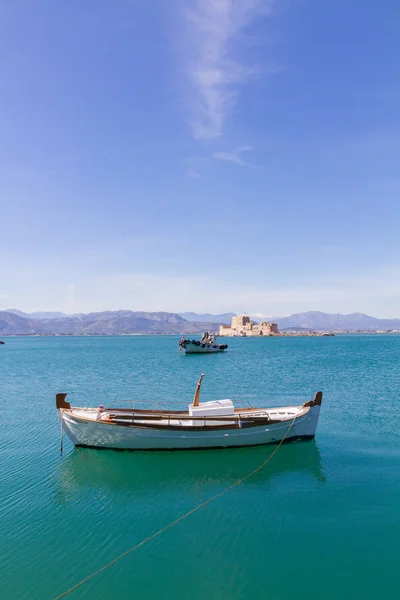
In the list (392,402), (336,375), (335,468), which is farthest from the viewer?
(336,375)

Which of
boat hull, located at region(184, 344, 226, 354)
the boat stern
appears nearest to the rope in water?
the boat stern

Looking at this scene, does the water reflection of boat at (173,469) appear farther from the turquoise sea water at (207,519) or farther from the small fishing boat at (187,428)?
the small fishing boat at (187,428)

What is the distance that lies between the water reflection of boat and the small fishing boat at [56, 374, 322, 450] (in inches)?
18.3

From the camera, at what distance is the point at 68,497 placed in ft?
49.5

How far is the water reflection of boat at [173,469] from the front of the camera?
1608 centimetres

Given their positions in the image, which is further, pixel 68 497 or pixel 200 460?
pixel 200 460

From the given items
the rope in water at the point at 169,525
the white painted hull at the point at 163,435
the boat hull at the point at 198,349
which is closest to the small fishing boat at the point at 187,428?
the white painted hull at the point at 163,435

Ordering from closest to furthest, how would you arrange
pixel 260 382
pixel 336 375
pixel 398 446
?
1. pixel 398 446
2. pixel 260 382
3. pixel 336 375

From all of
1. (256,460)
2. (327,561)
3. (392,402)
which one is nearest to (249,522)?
(327,561)

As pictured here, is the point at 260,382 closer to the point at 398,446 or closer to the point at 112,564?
the point at 398,446

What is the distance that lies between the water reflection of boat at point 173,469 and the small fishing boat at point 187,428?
466mm

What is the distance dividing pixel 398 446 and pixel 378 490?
20.9 feet

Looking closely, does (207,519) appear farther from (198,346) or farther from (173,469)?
(198,346)

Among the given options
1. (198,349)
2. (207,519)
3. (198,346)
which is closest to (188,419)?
(207,519)
